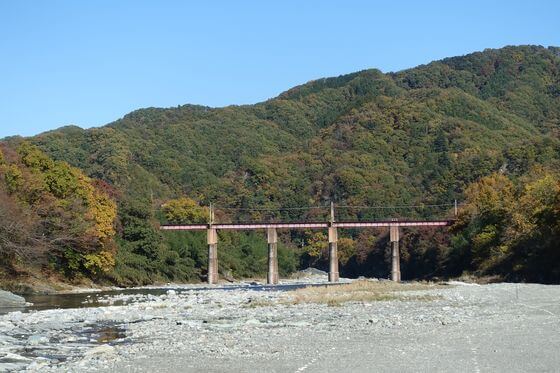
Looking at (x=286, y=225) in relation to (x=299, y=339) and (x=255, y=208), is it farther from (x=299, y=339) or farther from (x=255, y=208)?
(x=299, y=339)

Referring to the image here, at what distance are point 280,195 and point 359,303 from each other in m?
143

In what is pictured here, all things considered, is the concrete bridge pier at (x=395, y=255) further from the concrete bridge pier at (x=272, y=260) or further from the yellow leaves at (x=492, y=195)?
the concrete bridge pier at (x=272, y=260)

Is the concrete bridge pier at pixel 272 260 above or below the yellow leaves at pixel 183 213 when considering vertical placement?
below

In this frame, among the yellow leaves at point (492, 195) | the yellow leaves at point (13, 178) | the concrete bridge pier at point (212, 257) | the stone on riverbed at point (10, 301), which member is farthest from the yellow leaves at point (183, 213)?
the stone on riverbed at point (10, 301)

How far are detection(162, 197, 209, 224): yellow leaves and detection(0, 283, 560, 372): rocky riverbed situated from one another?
95.8m

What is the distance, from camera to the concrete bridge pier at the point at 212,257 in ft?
371

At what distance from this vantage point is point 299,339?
78.7 feet

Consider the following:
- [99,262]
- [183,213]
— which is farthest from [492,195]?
[183,213]

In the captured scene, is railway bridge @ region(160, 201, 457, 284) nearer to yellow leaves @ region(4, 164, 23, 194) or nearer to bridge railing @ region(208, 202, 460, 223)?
bridge railing @ region(208, 202, 460, 223)

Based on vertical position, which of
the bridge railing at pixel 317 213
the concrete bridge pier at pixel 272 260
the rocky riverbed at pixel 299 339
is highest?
the bridge railing at pixel 317 213

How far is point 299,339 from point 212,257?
92.1 meters

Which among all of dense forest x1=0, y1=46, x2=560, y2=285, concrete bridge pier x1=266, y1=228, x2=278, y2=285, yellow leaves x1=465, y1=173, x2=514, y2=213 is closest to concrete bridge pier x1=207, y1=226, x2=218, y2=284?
dense forest x1=0, y1=46, x2=560, y2=285

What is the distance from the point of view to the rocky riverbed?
1881cm

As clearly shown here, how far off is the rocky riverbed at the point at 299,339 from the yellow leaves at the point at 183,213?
314 ft
